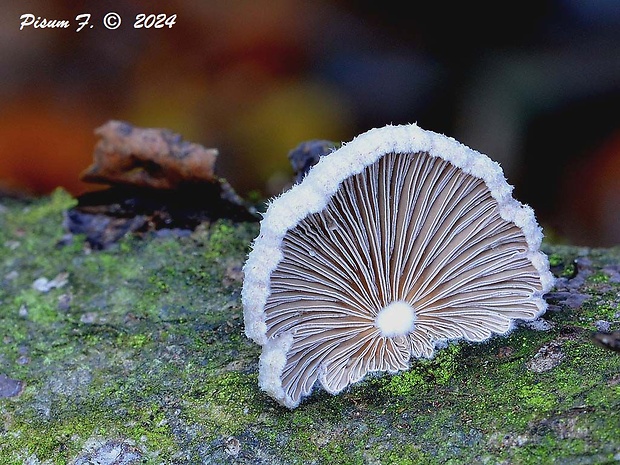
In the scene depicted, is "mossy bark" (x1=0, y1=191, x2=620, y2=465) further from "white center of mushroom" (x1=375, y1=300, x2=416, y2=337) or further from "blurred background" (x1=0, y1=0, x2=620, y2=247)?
"blurred background" (x1=0, y1=0, x2=620, y2=247)

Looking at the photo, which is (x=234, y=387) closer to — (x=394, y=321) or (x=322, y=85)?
(x=394, y=321)

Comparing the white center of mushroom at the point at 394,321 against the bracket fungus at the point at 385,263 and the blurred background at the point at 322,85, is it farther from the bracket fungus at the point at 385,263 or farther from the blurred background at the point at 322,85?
the blurred background at the point at 322,85

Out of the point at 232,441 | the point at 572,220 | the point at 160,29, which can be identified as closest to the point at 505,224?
the point at 232,441

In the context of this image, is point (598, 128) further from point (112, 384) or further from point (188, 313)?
point (112, 384)

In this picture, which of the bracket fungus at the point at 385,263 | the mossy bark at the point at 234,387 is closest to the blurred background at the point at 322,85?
the mossy bark at the point at 234,387

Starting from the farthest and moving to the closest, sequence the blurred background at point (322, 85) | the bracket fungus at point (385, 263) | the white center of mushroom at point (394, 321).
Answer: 1. the blurred background at point (322, 85)
2. the white center of mushroom at point (394, 321)
3. the bracket fungus at point (385, 263)

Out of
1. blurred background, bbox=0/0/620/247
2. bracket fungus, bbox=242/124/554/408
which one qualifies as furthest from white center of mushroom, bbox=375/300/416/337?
blurred background, bbox=0/0/620/247
